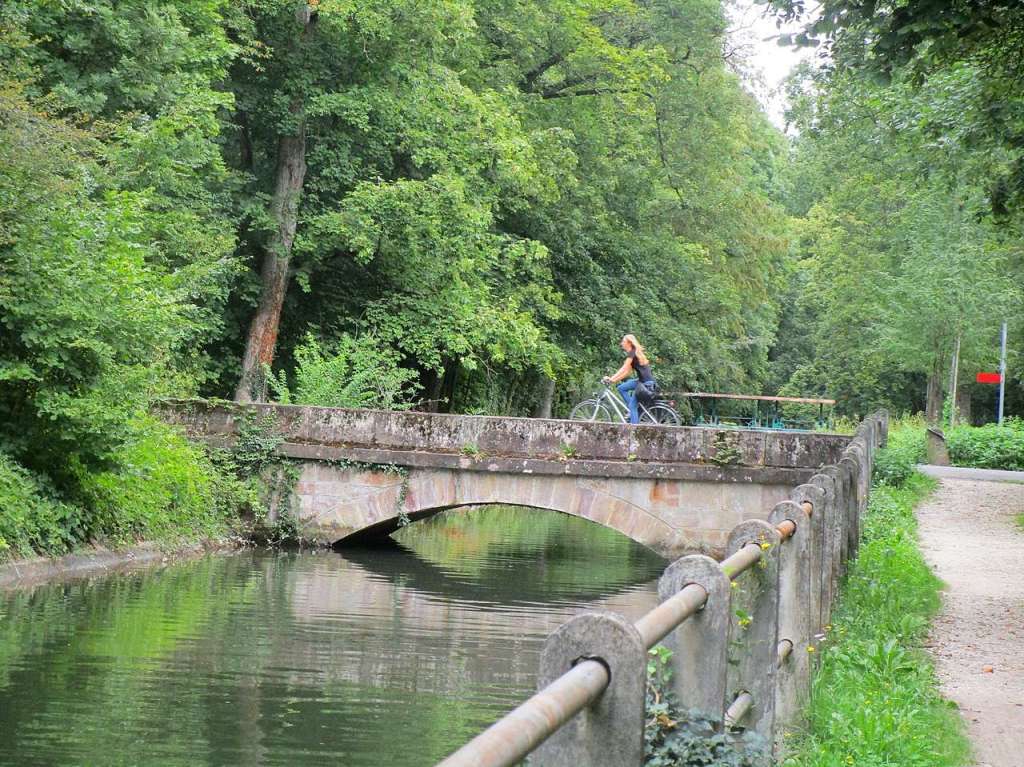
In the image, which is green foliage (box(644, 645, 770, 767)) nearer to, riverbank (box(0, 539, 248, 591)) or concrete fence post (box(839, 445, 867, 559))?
concrete fence post (box(839, 445, 867, 559))

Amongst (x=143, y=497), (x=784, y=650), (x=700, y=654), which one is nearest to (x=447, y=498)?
(x=143, y=497)

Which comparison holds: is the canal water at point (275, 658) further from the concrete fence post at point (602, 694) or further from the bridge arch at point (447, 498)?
the concrete fence post at point (602, 694)

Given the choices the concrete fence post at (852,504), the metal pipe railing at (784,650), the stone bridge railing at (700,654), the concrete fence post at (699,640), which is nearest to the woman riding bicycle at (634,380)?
the concrete fence post at (852,504)

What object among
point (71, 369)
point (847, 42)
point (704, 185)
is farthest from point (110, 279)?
point (704, 185)

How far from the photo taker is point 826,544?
693 cm

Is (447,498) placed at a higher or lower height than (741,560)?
lower

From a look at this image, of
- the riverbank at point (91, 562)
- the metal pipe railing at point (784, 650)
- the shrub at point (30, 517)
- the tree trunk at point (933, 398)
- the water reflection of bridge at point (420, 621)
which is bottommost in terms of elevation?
the water reflection of bridge at point (420, 621)

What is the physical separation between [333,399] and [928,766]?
16.8m

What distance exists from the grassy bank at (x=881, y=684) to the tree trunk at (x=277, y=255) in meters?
13.9

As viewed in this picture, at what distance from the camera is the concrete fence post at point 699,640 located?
361cm

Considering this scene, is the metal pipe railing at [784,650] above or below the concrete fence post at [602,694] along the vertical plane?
below

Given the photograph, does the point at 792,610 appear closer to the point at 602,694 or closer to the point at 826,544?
the point at 826,544

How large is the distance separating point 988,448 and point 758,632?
21878 mm

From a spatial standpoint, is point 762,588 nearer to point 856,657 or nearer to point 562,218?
point 856,657
